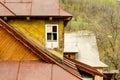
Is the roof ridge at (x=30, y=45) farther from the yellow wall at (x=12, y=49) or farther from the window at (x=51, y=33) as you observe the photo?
the window at (x=51, y=33)

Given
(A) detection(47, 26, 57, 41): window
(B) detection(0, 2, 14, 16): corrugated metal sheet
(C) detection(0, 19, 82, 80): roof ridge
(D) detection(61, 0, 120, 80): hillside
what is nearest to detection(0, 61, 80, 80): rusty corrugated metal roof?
(C) detection(0, 19, 82, 80): roof ridge

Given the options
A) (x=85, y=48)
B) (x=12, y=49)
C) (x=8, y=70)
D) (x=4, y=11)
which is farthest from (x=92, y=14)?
(x=8, y=70)

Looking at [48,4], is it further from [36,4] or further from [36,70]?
[36,70]

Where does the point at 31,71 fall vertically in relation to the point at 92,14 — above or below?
above

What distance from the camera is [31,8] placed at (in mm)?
17797

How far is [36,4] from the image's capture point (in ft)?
59.2

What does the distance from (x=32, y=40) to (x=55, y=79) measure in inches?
119

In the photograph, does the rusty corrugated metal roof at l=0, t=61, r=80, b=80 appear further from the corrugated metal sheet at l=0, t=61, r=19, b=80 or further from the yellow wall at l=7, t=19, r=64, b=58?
the yellow wall at l=7, t=19, r=64, b=58

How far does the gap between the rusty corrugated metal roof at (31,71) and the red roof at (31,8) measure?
249 centimetres

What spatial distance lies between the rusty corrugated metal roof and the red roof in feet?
8.16

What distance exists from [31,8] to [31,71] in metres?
3.64

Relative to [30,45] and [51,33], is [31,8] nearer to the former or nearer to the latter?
[51,33]

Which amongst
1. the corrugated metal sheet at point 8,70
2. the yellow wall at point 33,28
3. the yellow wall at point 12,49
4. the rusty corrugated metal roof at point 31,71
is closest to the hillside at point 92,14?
the yellow wall at point 33,28

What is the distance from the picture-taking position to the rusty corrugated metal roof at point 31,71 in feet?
50.2
